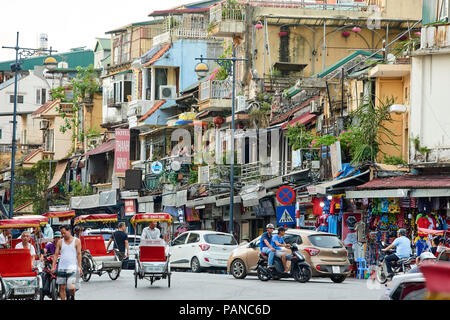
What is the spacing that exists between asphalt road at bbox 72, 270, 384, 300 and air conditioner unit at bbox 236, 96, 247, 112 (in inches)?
881

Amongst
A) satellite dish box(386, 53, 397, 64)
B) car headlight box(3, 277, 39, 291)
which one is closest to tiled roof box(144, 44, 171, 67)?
satellite dish box(386, 53, 397, 64)

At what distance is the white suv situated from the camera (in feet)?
115

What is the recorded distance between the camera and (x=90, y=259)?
91.4ft

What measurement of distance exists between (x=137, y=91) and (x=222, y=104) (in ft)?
46.7

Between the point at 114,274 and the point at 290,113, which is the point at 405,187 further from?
the point at 290,113

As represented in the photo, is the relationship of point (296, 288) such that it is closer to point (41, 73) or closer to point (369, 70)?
point (369, 70)

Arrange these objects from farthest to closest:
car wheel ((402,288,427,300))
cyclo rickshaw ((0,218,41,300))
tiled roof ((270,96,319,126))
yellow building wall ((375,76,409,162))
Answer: tiled roof ((270,96,319,126))
yellow building wall ((375,76,409,162))
cyclo rickshaw ((0,218,41,300))
car wheel ((402,288,427,300))

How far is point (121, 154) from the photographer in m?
64.8

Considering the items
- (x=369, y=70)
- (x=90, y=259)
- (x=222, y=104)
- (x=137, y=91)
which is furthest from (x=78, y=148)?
(x=90, y=259)

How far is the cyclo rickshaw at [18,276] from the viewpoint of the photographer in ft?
64.0

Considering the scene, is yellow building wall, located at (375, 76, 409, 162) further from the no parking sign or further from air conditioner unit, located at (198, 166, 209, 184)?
air conditioner unit, located at (198, 166, 209, 184)

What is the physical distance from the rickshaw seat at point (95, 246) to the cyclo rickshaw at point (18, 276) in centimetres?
857

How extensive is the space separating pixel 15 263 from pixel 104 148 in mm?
49088

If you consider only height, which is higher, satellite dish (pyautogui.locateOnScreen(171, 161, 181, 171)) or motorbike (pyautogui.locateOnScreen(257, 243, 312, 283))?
satellite dish (pyautogui.locateOnScreen(171, 161, 181, 171))
